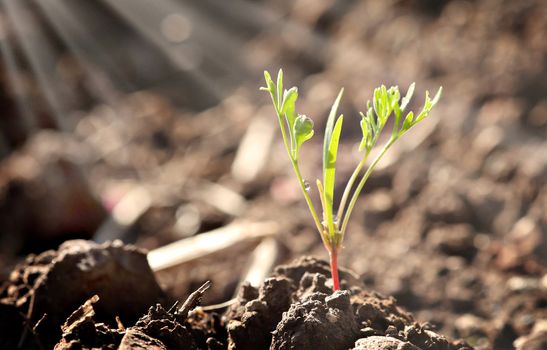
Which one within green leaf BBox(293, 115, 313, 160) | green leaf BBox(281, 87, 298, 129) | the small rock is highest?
green leaf BBox(281, 87, 298, 129)

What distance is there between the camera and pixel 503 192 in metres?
3.68

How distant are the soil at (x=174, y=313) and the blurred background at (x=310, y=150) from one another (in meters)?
0.66

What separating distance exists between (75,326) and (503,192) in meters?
2.74

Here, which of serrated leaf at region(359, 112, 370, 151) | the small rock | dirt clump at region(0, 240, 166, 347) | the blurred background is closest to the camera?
the small rock

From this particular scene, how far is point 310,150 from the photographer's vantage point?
16.4 ft

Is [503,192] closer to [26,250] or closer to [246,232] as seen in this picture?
[246,232]

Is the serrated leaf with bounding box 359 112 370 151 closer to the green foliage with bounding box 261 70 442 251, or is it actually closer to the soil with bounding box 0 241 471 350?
the green foliage with bounding box 261 70 442 251

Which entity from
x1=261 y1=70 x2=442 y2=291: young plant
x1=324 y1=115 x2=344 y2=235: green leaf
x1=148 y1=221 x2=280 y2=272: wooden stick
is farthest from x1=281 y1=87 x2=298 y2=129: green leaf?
x1=148 y1=221 x2=280 y2=272: wooden stick

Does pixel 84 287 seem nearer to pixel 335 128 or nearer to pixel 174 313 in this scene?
pixel 174 313

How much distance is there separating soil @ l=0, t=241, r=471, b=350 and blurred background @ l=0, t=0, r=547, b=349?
66cm

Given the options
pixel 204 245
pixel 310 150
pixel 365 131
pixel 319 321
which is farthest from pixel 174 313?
pixel 310 150

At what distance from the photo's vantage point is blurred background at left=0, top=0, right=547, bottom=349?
3.06 m

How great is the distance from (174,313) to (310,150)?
136 inches

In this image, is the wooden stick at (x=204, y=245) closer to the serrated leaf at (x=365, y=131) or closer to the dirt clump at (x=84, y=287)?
the dirt clump at (x=84, y=287)
